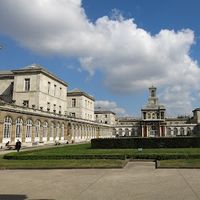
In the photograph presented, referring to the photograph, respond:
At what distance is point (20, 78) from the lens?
5572 centimetres

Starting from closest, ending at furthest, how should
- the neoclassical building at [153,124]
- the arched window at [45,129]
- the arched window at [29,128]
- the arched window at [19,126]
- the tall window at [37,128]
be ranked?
the arched window at [19,126] → the arched window at [29,128] → the tall window at [37,128] → the arched window at [45,129] → the neoclassical building at [153,124]

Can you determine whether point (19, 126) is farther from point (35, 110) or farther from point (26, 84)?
point (26, 84)

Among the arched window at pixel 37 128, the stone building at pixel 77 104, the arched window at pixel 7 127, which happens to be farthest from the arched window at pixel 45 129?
the stone building at pixel 77 104

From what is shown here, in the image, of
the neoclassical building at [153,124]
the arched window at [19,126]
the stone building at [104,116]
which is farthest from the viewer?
the stone building at [104,116]

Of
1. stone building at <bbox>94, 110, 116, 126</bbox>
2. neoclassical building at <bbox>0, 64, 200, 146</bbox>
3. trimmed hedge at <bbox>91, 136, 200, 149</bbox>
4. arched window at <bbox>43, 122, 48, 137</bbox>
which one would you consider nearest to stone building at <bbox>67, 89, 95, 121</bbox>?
neoclassical building at <bbox>0, 64, 200, 146</bbox>

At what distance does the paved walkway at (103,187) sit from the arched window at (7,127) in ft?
81.8

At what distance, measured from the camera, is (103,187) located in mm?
10969

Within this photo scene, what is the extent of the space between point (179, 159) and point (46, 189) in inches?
483

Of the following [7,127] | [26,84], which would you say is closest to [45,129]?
[26,84]

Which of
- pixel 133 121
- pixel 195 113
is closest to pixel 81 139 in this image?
pixel 133 121

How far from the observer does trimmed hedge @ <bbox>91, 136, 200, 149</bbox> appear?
3534 cm

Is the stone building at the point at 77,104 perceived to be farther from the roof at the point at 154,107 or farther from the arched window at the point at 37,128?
the roof at the point at 154,107

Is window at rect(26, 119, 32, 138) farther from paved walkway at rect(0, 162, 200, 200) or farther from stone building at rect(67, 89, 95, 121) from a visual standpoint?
stone building at rect(67, 89, 95, 121)

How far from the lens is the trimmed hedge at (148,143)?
35344mm
